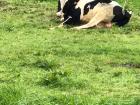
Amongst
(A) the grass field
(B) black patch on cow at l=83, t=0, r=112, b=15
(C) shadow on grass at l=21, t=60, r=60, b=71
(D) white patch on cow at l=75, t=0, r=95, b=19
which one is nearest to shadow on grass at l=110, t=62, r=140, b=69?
(A) the grass field

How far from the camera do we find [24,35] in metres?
12.3

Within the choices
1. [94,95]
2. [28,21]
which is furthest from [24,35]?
[94,95]

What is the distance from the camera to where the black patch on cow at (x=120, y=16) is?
13.8m

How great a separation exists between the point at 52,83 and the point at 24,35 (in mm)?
3896

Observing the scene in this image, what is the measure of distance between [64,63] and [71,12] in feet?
15.3

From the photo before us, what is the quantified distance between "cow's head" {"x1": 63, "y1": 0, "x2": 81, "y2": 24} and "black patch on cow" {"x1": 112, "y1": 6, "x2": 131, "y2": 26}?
902 mm

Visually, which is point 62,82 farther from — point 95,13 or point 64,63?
point 95,13

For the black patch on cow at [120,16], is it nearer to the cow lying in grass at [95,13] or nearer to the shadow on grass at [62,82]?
the cow lying in grass at [95,13]

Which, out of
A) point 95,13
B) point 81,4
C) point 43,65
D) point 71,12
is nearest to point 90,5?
point 95,13

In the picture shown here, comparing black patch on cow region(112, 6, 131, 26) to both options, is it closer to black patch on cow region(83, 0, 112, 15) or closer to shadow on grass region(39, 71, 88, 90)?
black patch on cow region(83, 0, 112, 15)

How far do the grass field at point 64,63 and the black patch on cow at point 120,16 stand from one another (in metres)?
0.16

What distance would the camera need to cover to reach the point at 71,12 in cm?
1441

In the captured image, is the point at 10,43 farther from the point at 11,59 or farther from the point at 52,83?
the point at 52,83

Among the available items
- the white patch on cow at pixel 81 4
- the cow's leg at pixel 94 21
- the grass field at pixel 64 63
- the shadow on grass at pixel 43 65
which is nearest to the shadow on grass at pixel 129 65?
the grass field at pixel 64 63
